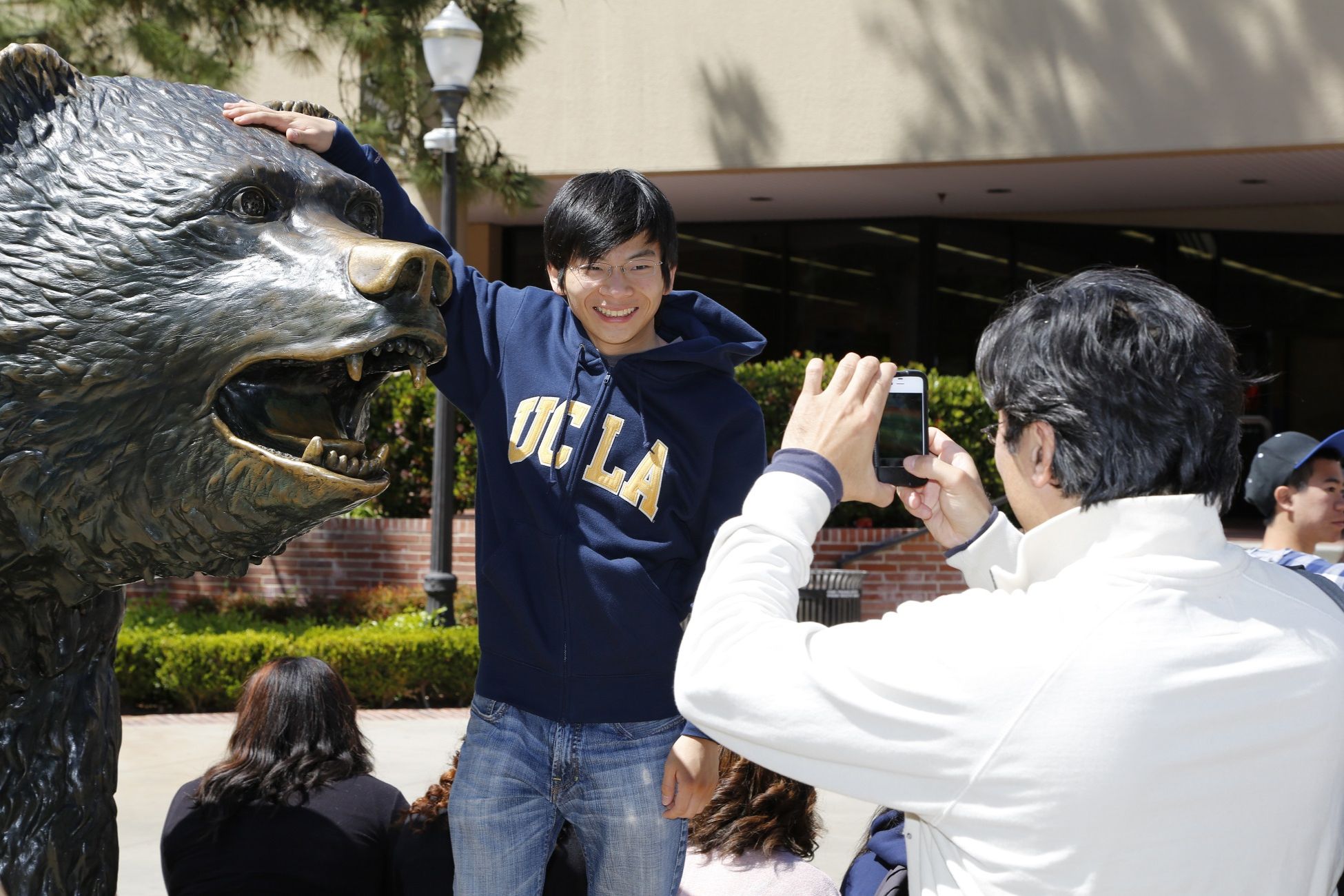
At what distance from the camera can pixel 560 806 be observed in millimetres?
2400

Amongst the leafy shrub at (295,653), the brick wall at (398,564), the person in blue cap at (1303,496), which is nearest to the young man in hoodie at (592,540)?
the person in blue cap at (1303,496)

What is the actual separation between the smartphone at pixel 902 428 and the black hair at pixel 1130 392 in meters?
0.30

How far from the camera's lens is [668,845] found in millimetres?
2385

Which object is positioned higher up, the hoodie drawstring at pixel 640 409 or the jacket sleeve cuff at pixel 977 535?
the hoodie drawstring at pixel 640 409

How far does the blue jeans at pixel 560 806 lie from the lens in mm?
2357

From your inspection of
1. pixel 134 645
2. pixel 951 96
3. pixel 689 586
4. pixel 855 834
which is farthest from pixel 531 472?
pixel 951 96

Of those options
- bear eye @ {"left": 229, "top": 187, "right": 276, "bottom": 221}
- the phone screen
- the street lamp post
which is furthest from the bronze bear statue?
the street lamp post

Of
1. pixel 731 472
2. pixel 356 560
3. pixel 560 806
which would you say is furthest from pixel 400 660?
pixel 731 472

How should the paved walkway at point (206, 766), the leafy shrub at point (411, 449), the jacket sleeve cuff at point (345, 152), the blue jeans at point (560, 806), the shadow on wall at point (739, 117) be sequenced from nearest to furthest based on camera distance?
the jacket sleeve cuff at point (345, 152) < the blue jeans at point (560, 806) < the paved walkway at point (206, 766) < the leafy shrub at point (411, 449) < the shadow on wall at point (739, 117)

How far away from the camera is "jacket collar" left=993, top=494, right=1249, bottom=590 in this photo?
1.43m

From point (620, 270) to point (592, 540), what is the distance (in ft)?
1.62

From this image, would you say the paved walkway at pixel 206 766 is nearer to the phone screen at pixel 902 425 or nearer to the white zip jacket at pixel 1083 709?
the phone screen at pixel 902 425

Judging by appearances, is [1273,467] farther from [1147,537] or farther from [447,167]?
[447,167]

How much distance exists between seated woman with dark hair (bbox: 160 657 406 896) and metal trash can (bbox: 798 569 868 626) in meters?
5.80
